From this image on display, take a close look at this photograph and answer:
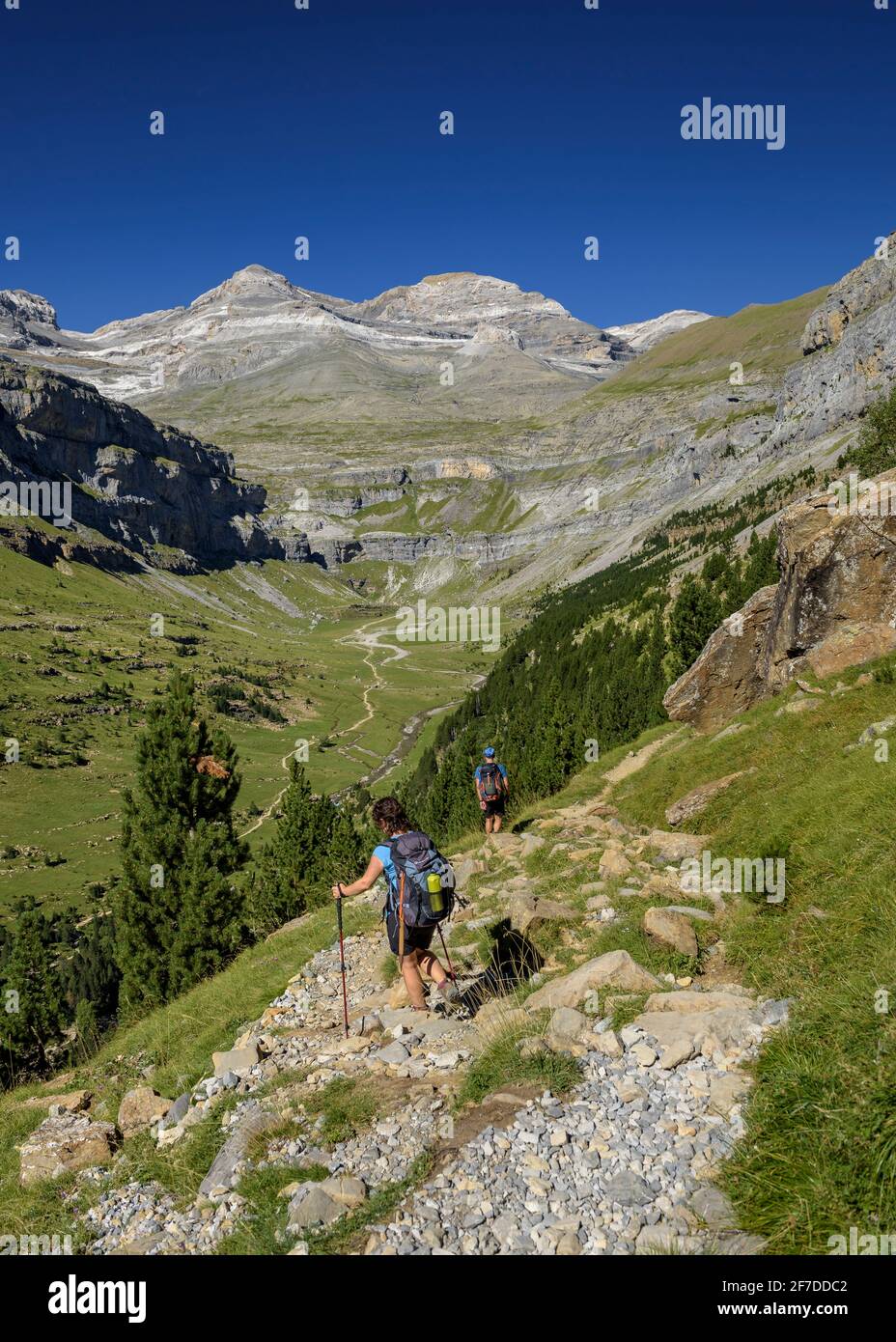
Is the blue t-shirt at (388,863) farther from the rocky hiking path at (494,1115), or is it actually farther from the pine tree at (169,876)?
the pine tree at (169,876)

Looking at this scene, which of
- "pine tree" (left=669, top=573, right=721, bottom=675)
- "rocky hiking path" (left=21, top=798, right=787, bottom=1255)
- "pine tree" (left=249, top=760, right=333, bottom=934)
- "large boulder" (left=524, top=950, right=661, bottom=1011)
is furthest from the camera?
"pine tree" (left=669, top=573, right=721, bottom=675)

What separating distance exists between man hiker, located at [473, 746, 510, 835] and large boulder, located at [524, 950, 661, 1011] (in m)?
11.4

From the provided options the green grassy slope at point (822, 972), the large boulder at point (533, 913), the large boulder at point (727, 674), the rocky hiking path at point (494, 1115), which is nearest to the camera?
the green grassy slope at point (822, 972)

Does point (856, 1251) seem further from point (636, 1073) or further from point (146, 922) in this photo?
point (146, 922)

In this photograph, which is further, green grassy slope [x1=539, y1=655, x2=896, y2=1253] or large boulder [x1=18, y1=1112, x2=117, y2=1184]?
large boulder [x1=18, y1=1112, x2=117, y2=1184]

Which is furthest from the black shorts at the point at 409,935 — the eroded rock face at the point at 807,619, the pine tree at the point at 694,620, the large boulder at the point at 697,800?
the pine tree at the point at 694,620

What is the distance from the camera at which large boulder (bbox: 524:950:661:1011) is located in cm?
1002

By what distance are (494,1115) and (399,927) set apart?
144 inches

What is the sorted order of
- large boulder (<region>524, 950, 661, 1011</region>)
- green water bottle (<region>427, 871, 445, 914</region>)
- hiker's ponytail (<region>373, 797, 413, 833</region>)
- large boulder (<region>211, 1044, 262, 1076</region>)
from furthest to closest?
1. hiker's ponytail (<region>373, 797, 413, 833</region>)
2. large boulder (<region>211, 1044, 262, 1076</region>)
3. green water bottle (<region>427, 871, 445, 914</region>)
4. large boulder (<region>524, 950, 661, 1011</region>)

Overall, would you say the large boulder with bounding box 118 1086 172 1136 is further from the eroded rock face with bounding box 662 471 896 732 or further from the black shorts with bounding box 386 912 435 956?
the eroded rock face with bounding box 662 471 896 732

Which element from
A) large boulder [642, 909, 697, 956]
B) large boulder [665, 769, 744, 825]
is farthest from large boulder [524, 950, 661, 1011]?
large boulder [665, 769, 744, 825]

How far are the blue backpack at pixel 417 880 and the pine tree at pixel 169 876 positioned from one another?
2370 cm

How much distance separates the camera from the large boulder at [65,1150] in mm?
10320

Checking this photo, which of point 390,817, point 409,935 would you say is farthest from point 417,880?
point 390,817
